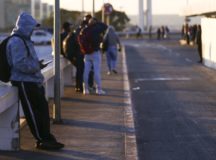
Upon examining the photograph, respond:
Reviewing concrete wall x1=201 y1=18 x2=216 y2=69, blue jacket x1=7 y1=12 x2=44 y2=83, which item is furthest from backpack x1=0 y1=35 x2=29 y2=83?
concrete wall x1=201 y1=18 x2=216 y2=69

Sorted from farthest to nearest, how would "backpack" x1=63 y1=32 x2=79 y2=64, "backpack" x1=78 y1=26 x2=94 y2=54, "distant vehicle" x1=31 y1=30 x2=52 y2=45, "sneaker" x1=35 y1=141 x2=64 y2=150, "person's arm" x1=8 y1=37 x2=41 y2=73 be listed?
"distant vehicle" x1=31 y1=30 x2=52 y2=45, "backpack" x1=63 y1=32 x2=79 y2=64, "backpack" x1=78 y1=26 x2=94 y2=54, "sneaker" x1=35 y1=141 x2=64 y2=150, "person's arm" x1=8 y1=37 x2=41 y2=73

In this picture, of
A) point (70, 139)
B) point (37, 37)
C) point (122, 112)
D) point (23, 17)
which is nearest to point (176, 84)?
point (122, 112)

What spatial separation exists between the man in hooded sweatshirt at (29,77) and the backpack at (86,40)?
6608 millimetres

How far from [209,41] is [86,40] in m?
15.1

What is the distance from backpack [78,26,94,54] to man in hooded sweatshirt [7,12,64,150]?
661 cm

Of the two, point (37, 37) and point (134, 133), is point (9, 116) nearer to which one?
point (134, 133)

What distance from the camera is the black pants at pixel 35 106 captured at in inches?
382

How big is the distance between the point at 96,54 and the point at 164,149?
6723mm

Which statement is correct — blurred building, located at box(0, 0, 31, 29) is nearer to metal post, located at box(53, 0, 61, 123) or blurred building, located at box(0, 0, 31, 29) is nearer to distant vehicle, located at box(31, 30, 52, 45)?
metal post, located at box(53, 0, 61, 123)

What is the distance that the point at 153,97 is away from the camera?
56.4 ft

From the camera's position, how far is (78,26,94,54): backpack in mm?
16469

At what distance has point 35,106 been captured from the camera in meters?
9.74

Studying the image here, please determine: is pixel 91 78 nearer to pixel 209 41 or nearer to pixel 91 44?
pixel 91 44

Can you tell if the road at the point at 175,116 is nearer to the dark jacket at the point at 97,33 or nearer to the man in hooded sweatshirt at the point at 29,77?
the man in hooded sweatshirt at the point at 29,77
